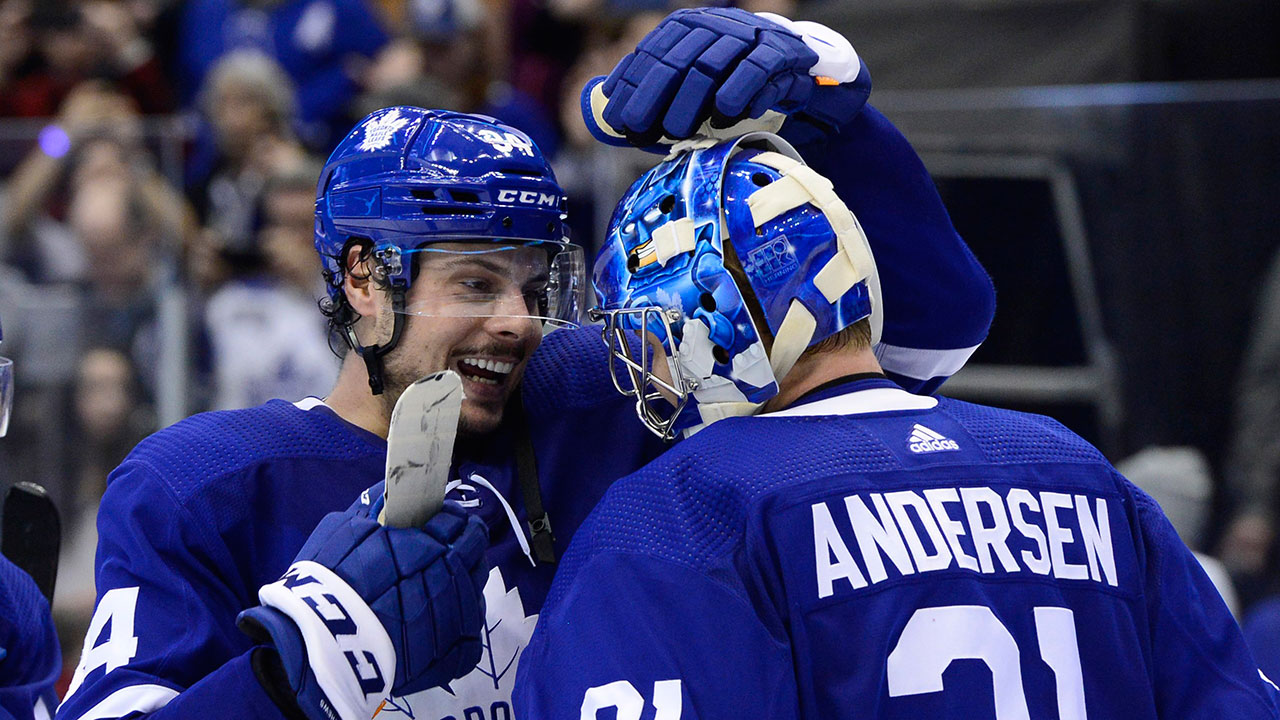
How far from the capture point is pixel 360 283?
2432 mm

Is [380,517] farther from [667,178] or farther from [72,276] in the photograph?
[72,276]

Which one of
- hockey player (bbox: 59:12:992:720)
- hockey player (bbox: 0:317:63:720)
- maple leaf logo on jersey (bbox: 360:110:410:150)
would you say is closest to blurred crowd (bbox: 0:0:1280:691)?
hockey player (bbox: 0:317:63:720)

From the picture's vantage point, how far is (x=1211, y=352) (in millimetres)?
Answer: 4547

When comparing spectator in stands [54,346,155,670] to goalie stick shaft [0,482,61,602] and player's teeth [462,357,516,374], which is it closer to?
goalie stick shaft [0,482,61,602]

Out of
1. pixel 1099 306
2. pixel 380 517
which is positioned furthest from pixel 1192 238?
pixel 380 517

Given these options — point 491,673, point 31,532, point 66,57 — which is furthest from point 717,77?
point 66,57

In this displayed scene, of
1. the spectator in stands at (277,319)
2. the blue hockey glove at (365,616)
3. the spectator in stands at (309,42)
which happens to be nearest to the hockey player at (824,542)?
the blue hockey glove at (365,616)

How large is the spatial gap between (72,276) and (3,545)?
2.43 metres

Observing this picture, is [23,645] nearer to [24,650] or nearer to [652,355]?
[24,650]

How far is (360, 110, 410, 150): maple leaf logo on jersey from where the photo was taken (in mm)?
2361

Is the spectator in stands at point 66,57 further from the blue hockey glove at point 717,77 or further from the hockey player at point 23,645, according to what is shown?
the blue hockey glove at point 717,77

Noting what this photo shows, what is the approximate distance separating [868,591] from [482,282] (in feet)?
3.01

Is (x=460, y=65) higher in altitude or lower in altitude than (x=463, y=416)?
higher

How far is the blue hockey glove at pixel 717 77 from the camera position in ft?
6.77
